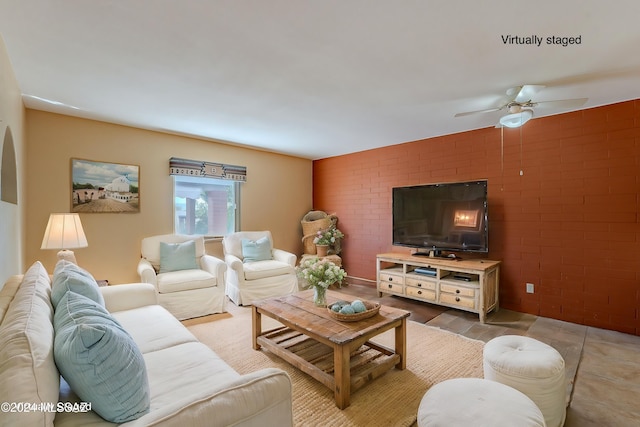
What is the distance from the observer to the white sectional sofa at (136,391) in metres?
0.75

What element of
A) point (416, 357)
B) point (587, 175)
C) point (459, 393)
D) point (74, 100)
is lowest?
point (416, 357)

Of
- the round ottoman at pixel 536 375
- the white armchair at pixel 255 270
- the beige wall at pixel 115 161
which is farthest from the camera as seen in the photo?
the white armchair at pixel 255 270

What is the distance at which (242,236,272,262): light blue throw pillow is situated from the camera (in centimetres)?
420

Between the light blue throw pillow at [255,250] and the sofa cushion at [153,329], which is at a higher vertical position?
the light blue throw pillow at [255,250]

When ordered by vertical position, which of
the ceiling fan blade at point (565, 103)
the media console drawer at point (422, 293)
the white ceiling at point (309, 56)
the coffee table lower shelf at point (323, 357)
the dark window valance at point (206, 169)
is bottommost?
the coffee table lower shelf at point (323, 357)

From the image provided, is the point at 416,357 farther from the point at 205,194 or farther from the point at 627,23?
the point at 205,194

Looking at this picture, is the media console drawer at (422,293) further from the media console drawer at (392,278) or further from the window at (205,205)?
the window at (205,205)

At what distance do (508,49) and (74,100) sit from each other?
12.2 ft

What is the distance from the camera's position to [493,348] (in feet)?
5.81

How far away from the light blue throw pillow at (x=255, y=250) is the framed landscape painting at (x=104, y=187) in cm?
145

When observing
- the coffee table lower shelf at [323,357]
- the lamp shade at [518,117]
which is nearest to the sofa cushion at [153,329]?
the coffee table lower shelf at [323,357]

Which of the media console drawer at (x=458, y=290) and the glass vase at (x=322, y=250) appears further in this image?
A: the glass vase at (x=322, y=250)

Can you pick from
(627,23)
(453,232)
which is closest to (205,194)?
(453,232)

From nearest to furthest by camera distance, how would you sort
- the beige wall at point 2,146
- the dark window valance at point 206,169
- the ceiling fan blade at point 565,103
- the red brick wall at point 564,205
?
the beige wall at point 2,146
the ceiling fan blade at point 565,103
the red brick wall at point 564,205
the dark window valance at point 206,169
